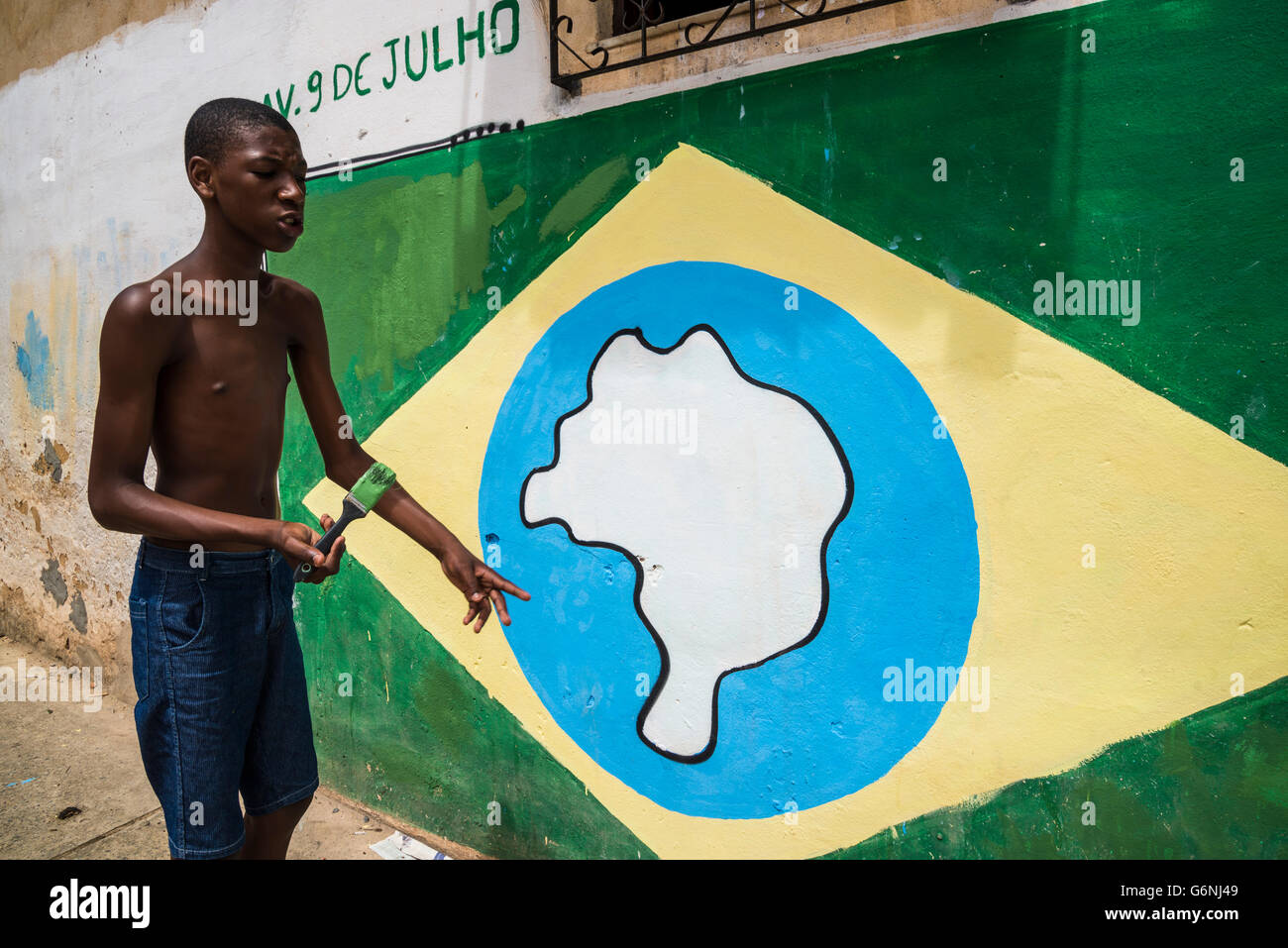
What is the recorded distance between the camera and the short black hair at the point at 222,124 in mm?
1763

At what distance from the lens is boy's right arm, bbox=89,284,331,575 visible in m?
1.65

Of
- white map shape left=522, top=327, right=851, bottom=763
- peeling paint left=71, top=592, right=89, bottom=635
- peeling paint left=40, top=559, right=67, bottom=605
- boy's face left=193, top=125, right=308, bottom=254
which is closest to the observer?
boy's face left=193, top=125, right=308, bottom=254

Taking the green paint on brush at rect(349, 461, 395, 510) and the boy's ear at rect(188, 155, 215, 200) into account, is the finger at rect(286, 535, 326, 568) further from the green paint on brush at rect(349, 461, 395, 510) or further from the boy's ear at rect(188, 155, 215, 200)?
the boy's ear at rect(188, 155, 215, 200)

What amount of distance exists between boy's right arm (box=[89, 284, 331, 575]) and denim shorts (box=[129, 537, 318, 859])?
0.50 feet

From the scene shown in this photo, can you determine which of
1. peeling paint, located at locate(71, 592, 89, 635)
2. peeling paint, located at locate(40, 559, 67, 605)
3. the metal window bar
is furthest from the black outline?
peeling paint, located at locate(40, 559, 67, 605)

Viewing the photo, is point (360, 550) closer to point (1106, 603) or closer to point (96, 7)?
point (1106, 603)

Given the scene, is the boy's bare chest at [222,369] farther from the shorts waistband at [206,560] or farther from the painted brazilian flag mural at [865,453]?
the painted brazilian flag mural at [865,453]

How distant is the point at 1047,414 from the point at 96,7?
4.84 metres

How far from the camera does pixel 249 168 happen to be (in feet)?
5.74

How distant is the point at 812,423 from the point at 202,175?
5.26 feet

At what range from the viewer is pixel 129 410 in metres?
1.69

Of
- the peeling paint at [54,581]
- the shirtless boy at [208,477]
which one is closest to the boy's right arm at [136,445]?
the shirtless boy at [208,477]

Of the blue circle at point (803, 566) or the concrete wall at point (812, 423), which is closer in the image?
the concrete wall at point (812, 423)

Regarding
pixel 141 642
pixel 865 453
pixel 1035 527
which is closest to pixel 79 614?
pixel 141 642
